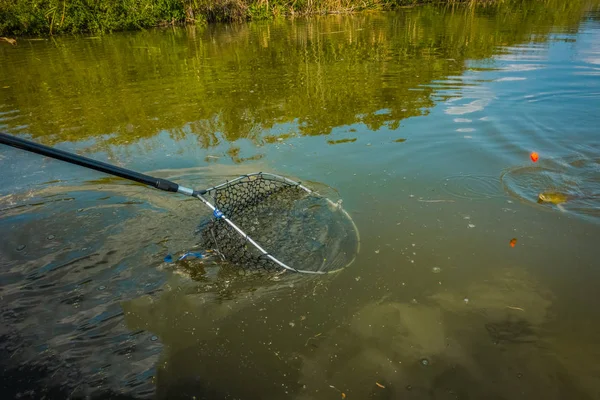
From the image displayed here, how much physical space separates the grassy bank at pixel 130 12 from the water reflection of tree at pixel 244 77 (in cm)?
183

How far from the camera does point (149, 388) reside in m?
2.45

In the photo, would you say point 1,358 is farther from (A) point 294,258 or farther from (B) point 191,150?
(B) point 191,150

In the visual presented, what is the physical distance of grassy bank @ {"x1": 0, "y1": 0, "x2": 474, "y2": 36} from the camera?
17.5 metres

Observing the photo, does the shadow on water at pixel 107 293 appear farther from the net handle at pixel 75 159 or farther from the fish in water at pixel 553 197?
the fish in water at pixel 553 197

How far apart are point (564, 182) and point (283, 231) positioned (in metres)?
3.41

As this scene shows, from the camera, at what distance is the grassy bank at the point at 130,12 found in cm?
1753

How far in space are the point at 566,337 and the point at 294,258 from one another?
2.15 meters

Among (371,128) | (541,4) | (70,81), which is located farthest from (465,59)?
(541,4)

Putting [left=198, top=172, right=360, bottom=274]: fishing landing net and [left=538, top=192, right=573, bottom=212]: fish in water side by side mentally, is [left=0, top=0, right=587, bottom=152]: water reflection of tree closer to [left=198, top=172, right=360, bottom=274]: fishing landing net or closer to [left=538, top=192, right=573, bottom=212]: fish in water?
[left=198, top=172, right=360, bottom=274]: fishing landing net

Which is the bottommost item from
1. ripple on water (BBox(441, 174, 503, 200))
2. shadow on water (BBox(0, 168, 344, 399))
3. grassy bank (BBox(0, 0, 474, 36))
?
shadow on water (BBox(0, 168, 344, 399))

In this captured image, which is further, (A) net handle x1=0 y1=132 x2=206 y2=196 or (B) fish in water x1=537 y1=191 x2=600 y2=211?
(B) fish in water x1=537 y1=191 x2=600 y2=211

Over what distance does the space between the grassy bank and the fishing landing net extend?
19.1 m

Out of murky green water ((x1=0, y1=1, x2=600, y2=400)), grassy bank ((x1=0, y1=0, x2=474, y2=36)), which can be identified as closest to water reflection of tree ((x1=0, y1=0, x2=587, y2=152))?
murky green water ((x1=0, y1=1, x2=600, y2=400))

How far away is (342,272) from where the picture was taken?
336 centimetres
